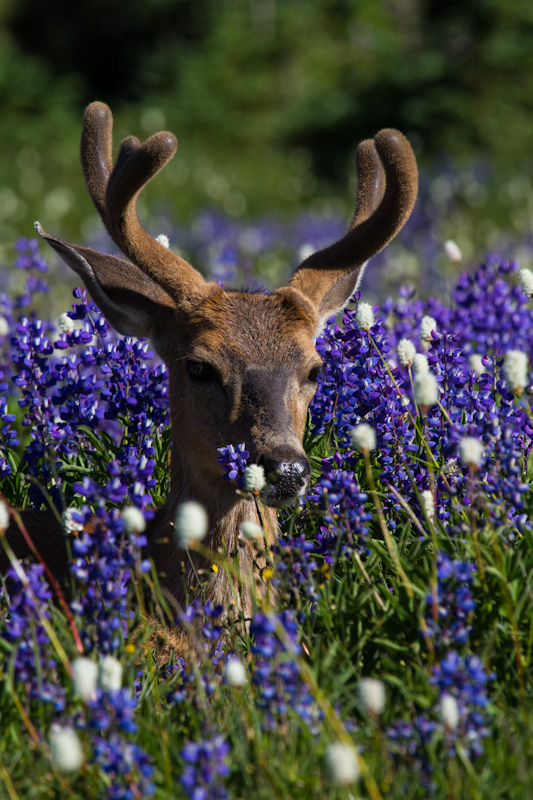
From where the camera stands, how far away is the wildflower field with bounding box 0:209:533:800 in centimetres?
240

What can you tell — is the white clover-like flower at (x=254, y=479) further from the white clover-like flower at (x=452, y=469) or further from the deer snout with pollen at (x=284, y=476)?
the white clover-like flower at (x=452, y=469)

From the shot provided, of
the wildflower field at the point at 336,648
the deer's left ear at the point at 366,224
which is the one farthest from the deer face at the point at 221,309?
the wildflower field at the point at 336,648

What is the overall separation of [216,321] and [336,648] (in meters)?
1.70

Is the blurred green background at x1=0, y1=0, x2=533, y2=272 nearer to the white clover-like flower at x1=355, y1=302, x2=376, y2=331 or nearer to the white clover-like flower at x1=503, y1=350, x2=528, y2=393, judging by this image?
the white clover-like flower at x1=355, y1=302, x2=376, y2=331

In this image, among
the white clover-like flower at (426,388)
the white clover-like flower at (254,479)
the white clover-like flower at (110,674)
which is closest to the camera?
the white clover-like flower at (110,674)

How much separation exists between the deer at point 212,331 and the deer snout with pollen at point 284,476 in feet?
0.05

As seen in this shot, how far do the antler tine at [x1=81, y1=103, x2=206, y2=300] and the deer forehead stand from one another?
0.74ft

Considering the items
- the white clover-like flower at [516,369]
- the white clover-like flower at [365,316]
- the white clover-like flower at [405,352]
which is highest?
the white clover-like flower at [365,316]

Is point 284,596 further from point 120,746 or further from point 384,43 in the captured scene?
point 384,43

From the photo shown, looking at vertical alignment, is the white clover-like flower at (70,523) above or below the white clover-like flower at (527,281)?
below

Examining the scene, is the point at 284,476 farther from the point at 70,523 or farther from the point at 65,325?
the point at 65,325

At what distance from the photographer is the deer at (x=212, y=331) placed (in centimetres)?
398

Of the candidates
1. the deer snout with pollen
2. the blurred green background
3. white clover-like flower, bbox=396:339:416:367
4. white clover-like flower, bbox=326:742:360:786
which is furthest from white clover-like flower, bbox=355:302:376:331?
the blurred green background

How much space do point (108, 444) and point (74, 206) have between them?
46.9 feet
